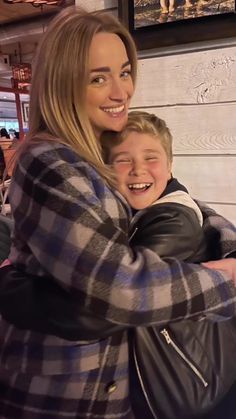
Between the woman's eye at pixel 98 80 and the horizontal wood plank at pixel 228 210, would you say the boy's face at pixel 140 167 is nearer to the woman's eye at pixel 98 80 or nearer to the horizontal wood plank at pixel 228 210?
the woman's eye at pixel 98 80

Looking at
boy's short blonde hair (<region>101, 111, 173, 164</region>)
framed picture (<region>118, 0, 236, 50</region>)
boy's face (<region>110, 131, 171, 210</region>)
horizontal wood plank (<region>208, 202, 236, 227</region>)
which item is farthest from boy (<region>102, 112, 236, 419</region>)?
framed picture (<region>118, 0, 236, 50</region>)

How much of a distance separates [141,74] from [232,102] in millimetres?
399

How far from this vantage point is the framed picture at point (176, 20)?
1417mm

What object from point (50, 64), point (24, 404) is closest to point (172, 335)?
point (24, 404)

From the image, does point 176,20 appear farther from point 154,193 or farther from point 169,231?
point 169,231

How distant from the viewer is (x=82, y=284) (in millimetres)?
705

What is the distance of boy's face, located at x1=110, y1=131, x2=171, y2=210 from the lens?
106 centimetres

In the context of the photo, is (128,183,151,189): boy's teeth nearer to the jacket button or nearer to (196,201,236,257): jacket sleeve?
(196,201,236,257): jacket sleeve

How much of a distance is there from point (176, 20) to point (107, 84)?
674 millimetres

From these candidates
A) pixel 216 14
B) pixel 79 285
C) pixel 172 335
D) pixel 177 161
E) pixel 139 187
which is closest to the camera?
pixel 79 285

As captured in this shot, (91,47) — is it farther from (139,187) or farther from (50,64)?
(139,187)

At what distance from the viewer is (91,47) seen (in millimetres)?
916

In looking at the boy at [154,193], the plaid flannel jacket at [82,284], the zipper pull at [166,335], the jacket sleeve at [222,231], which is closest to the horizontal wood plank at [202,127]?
the boy at [154,193]

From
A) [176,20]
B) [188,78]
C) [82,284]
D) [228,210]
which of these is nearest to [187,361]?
[82,284]
